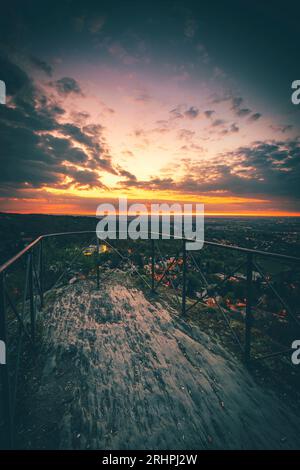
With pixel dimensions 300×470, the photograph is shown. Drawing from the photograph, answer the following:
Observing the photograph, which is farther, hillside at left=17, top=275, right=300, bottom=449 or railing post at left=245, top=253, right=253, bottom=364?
railing post at left=245, top=253, right=253, bottom=364

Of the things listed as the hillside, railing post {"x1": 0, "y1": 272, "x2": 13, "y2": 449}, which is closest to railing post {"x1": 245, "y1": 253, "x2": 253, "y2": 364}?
the hillside

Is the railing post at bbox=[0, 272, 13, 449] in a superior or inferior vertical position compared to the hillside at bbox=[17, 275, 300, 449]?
superior

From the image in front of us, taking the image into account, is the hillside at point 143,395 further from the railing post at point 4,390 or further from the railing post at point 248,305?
the railing post at point 248,305

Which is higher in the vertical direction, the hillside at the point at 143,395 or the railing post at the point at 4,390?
the railing post at the point at 4,390

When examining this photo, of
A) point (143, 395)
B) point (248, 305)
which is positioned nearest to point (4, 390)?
point (143, 395)

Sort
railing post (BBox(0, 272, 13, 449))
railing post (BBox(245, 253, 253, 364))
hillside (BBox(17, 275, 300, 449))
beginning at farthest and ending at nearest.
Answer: railing post (BBox(245, 253, 253, 364))
hillside (BBox(17, 275, 300, 449))
railing post (BBox(0, 272, 13, 449))

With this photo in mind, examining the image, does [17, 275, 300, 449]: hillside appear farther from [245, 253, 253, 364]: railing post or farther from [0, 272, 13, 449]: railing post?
[245, 253, 253, 364]: railing post

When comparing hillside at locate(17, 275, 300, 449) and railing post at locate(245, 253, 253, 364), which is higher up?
railing post at locate(245, 253, 253, 364)

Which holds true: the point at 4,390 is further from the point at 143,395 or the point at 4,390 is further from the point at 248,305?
the point at 248,305

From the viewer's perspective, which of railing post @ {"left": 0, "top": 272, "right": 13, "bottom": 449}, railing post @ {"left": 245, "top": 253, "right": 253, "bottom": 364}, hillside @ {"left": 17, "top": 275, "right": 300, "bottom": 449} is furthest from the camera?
railing post @ {"left": 245, "top": 253, "right": 253, "bottom": 364}

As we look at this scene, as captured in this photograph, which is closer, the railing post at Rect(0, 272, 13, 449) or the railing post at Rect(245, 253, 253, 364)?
the railing post at Rect(0, 272, 13, 449)

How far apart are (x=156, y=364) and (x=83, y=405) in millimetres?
981

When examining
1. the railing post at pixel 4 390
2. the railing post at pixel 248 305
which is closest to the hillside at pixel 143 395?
the railing post at pixel 4 390

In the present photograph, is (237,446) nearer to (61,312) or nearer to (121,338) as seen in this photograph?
(121,338)
